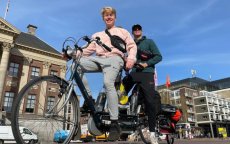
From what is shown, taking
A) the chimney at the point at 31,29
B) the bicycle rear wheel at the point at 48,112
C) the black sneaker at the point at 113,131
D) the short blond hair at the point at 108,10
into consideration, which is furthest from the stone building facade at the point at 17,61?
the black sneaker at the point at 113,131

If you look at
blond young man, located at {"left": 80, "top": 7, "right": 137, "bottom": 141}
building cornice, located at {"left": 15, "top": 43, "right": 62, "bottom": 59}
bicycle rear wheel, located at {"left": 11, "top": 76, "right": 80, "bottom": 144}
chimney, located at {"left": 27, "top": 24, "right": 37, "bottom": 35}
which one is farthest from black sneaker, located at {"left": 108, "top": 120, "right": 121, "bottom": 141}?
chimney, located at {"left": 27, "top": 24, "right": 37, "bottom": 35}

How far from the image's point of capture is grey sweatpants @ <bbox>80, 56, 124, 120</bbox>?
11.9 ft

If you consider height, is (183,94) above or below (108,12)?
above

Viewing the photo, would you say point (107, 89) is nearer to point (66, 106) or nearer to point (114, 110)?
point (114, 110)

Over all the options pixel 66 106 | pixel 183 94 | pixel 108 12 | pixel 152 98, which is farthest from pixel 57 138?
pixel 183 94

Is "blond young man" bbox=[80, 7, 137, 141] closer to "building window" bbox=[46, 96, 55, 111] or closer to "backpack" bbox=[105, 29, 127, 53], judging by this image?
"backpack" bbox=[105, 29, 127, 53]

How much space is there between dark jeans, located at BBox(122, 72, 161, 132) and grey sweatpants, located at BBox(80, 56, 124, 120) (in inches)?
24.3

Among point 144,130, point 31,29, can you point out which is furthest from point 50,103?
point 31,29

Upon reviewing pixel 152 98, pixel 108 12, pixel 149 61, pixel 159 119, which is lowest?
pixel 159 119

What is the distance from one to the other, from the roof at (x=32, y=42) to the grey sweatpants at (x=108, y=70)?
37.2 metres

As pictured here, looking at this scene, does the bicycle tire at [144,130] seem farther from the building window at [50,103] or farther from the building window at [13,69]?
the building window at [13,69]

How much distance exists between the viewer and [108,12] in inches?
166

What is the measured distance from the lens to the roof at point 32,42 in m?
39.2

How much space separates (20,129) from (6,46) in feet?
114
